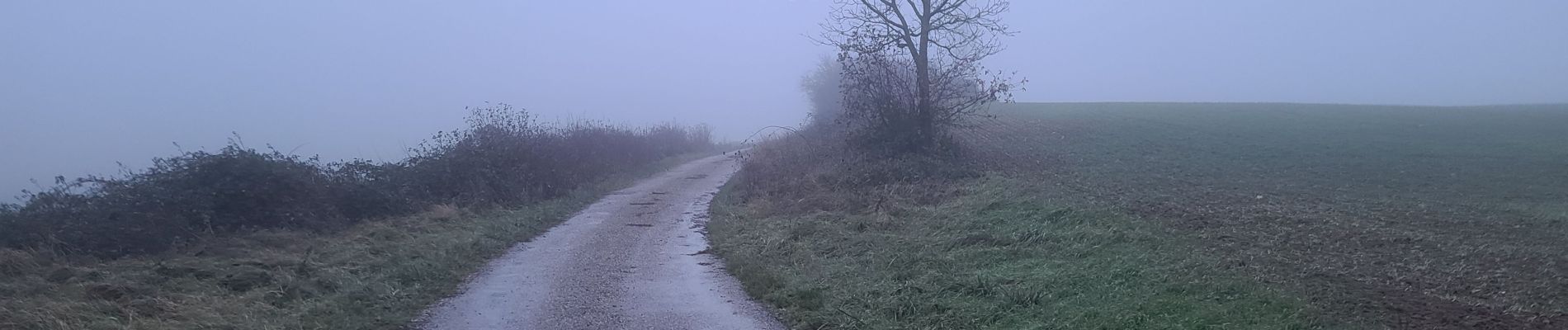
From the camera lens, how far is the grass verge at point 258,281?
827 cm

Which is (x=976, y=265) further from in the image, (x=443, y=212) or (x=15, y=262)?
Result: (x=15, y=262)

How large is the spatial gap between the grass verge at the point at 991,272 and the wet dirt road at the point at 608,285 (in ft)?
1.39

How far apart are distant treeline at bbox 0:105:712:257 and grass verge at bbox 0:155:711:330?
0.54m

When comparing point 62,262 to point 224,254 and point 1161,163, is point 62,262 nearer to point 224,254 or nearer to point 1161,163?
point 224,254

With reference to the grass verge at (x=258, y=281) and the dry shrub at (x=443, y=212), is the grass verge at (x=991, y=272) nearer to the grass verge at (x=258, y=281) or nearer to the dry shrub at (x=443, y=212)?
the grass verge at (x=258, y=281)

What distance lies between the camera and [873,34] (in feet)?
75.1

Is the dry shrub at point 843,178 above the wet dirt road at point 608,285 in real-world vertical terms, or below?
above

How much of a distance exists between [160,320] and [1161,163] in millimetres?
18466

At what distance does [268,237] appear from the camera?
1291 centimetres

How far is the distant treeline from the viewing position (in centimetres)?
1195

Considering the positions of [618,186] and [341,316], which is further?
[618,186]

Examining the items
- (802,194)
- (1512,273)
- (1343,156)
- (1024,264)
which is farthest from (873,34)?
(1512,273)

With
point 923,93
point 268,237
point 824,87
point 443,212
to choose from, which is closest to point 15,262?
point 268,237

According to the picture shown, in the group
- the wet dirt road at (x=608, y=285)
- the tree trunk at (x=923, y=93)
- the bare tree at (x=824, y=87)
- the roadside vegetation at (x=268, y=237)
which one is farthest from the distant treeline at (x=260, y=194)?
the bare tree at (x=824, y=87)
